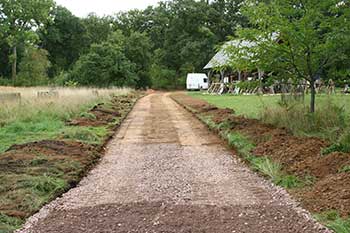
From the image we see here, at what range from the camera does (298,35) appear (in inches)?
535

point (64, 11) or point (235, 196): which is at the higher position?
point (64, 11)

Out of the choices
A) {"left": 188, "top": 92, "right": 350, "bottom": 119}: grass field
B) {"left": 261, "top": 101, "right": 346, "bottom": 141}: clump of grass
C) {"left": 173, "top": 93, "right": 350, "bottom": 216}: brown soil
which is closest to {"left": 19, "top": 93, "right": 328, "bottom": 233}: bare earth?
{"left": 173, "top": 93, "right": 350, "bottom": 216}: brown soil

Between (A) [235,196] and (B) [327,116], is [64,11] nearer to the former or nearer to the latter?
(B) [327,116]

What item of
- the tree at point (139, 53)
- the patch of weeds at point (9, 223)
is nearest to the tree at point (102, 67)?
the tree at point (139, 53)

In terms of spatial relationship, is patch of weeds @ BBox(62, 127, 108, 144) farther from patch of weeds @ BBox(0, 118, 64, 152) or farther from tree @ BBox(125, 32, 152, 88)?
tree @ BBox(125, 32, 152, 88)

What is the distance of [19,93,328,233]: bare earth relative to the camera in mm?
5887

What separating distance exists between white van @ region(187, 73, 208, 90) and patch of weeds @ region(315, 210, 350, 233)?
6193cm

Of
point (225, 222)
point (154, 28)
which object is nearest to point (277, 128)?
point (225, 222)

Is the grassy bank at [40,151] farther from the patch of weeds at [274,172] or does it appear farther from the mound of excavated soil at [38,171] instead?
the patch of weeds at [274,172]

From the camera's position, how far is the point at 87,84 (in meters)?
55.8

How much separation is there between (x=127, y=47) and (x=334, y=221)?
61.6m

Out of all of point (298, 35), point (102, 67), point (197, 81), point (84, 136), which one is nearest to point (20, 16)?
point (102, 67)

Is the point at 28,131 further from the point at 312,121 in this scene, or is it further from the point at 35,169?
the point at 312,121

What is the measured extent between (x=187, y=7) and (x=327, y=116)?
219ft
